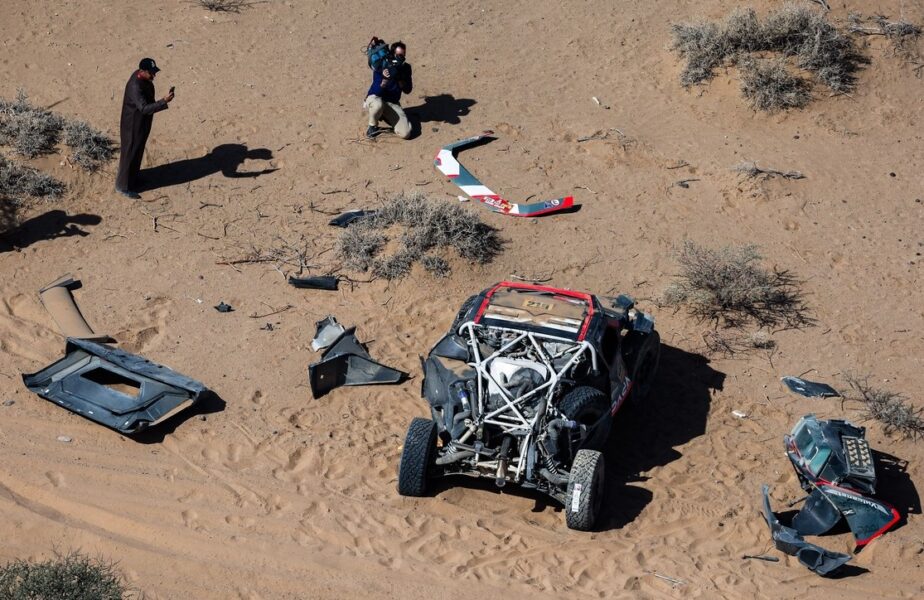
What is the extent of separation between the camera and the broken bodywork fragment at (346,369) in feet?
39.6

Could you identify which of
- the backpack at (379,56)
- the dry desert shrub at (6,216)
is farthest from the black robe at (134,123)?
the backpack at (379,56)

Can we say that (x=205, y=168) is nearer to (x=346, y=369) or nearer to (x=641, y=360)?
(x=346, y=369)

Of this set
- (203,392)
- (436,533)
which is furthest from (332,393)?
(436,533)

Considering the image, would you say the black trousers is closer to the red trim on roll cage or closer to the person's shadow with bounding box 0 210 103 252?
the person's shadow with bounding box 0 210 103 252

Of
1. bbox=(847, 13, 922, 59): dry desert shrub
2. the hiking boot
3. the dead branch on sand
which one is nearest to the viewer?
the hiking boot

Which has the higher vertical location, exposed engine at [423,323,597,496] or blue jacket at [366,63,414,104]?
blue jacket at [366,63,414,104]

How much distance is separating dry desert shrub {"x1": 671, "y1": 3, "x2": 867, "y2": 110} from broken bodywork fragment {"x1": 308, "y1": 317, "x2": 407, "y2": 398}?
27.0 feet

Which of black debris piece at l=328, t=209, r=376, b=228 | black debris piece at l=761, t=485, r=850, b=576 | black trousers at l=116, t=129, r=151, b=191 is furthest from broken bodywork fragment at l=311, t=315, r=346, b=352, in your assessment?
black debris piece at l=761, t=485, r=850, b=576

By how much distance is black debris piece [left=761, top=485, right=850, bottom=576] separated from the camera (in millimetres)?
10109

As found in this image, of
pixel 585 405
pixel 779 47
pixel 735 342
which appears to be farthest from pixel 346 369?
pixel 779 47

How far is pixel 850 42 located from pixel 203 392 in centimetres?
1225

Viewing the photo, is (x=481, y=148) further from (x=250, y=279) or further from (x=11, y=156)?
(x=11, y=156)

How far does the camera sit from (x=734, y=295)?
44.9 ft

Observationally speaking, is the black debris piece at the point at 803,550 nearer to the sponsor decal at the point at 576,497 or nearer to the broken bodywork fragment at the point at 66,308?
Result: the sponsor decal at the point at 576,497
